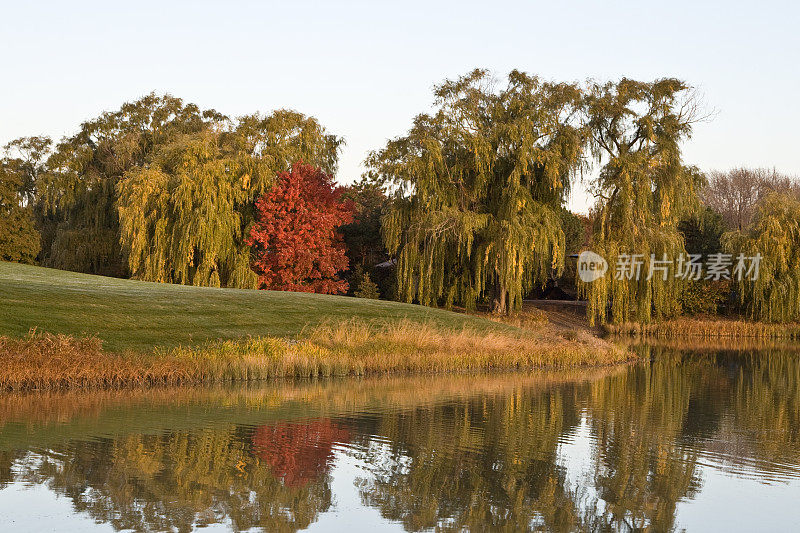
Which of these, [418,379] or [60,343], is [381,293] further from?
[60,343]

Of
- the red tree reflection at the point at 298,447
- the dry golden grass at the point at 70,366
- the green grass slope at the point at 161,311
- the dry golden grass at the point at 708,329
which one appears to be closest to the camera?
the red tree reflection at the point at 298,447

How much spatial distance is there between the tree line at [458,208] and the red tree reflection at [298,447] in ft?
77.2

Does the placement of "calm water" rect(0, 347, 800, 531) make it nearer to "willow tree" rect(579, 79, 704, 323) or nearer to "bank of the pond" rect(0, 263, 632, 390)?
"bank of the pond" rect(0, 263, 632, 390)

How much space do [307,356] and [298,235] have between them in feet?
60.5

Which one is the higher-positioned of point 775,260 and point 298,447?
point 775,260

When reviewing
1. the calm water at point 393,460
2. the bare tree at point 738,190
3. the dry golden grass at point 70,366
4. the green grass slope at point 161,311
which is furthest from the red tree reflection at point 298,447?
the bare tree at point 738,190

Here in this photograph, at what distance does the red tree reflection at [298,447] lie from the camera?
397 inches

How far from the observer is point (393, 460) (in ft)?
36.3

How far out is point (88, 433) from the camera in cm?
1232

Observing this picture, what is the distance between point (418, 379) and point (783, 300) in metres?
28.7

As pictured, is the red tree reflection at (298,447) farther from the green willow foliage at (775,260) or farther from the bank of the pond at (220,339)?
the green willow foliage at (775,260)

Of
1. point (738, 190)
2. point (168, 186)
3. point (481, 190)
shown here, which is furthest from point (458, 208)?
point (738, 190)

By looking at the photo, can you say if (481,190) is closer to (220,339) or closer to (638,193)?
(638,193)

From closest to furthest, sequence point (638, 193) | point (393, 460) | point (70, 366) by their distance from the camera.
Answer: point (393, 460) → point (70, 366) → point (638, 193)
